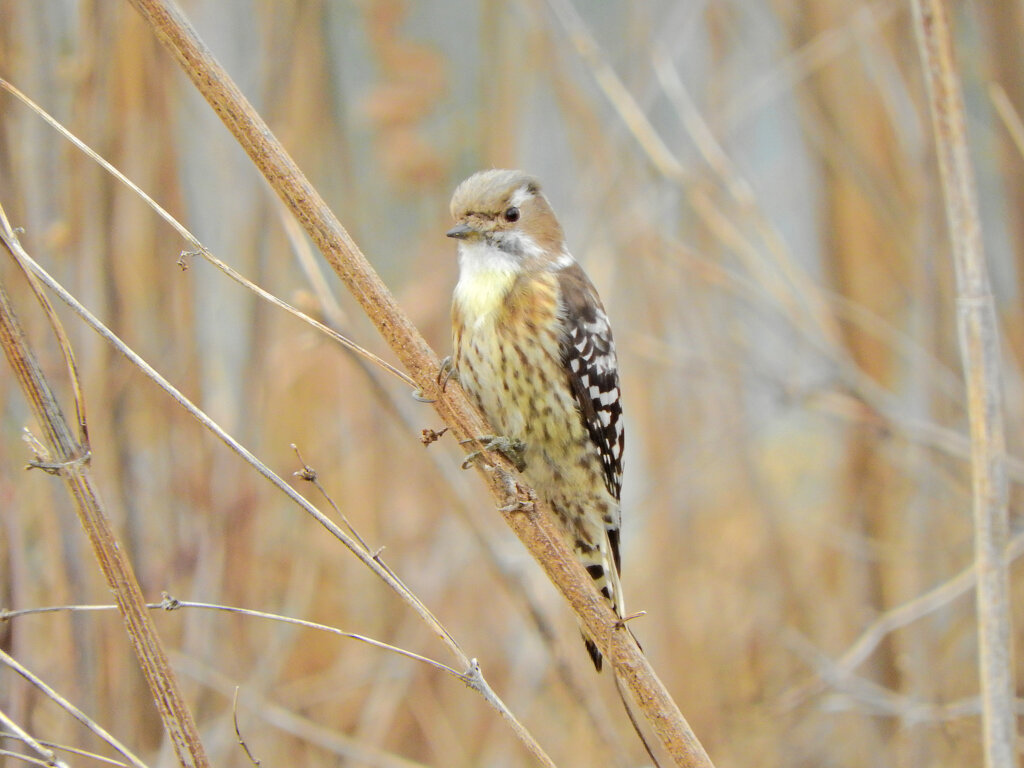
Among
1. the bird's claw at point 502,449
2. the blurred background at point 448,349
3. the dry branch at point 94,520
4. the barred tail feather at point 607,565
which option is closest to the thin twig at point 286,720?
the blurred background at point 448,349

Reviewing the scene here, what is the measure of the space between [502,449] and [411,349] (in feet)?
2.18

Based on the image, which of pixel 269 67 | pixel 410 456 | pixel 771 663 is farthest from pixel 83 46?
pixel 771 663

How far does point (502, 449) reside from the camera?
2229 millimetres

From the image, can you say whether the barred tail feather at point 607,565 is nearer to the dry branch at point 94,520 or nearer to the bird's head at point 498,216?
the bird's head at point 498,216

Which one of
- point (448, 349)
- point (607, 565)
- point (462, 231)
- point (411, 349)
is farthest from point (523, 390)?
point (448, 349)

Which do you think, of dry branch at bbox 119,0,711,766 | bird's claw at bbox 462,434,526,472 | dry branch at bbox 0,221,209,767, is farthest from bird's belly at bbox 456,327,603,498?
dry branch at bbox 0,221,209,767

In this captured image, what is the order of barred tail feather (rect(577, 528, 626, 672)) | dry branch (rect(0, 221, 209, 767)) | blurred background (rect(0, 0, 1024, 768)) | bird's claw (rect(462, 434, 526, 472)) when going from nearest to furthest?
dry branch (rect(0, 221, 209, 767)) → bird's claw (rect(462, 434, 526, 472)) → blurred background (rect(0, 0, 1024, 768)) → barred tail feather (rect(577, 528, 626, 672))

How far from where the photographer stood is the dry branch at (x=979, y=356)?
1671mm

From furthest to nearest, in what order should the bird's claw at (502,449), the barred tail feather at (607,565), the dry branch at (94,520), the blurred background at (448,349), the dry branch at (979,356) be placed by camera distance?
the barred tail feather at (607,565) → the blurred background at (448,349) → the bird's claw at (502,449) → the dry branch at (979,356) → the dry branch at (94,520)

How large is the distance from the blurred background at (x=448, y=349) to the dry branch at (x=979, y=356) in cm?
54

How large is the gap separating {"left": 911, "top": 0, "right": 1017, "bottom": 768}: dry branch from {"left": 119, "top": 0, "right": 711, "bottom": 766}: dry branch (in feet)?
1.85

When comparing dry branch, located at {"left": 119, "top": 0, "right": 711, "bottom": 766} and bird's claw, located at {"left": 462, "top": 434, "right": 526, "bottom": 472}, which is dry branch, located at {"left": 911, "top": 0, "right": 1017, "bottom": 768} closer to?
dry branch, located at {"left": 119, "top": 0, "right": 711, "bottom": 766}

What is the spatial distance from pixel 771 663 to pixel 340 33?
2808mm

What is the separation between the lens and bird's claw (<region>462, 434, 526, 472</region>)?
71.7 inches
